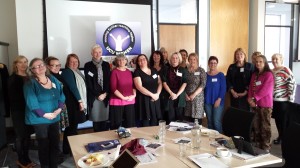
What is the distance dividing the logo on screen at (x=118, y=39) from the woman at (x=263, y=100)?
2.30m

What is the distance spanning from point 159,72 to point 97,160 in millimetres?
2350

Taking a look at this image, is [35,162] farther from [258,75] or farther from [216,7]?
[216,7]

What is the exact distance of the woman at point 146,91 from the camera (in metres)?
3.69

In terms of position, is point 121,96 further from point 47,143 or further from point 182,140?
point 182,140

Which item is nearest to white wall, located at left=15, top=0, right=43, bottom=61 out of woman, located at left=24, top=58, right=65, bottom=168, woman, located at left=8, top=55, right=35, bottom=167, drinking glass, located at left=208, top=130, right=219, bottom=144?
woman, located at left=8, top=55, right=35, bottom=167

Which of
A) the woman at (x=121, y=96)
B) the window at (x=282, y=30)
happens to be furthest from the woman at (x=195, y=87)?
the window at (x=282, y=30)

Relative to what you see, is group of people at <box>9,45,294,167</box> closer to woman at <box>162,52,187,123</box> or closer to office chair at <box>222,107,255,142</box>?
woman at <box>162,52,187,123</box>

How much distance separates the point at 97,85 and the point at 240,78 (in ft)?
7.38

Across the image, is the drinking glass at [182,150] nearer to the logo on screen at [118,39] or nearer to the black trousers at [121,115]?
the black trousers at [121,115]

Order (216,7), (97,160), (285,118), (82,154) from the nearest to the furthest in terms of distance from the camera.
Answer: (97,160), (82,154), (285,118), (216,7)

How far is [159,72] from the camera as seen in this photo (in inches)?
154

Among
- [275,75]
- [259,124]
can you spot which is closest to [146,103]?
[259,124]

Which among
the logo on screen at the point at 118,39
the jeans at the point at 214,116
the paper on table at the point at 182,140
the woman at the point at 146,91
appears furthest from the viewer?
the logo on screen at the point at 118,39

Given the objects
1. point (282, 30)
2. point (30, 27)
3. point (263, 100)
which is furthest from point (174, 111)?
point (282, 30)
